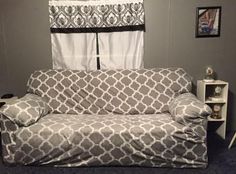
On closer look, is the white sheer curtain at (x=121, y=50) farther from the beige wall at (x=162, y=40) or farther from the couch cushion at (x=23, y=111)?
the couch cushion at (x=23, y=111)

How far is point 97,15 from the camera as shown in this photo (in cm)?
294

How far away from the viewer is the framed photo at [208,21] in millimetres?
2908

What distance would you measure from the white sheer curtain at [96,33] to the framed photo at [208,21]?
683 mm

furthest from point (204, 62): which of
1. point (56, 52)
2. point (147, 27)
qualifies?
point (56, 52)

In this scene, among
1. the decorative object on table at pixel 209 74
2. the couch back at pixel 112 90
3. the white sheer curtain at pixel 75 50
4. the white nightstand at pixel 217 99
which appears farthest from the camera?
the white sheer curtain at pixel 75 50

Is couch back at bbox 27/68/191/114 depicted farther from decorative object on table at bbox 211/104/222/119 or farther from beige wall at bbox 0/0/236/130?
decorative object on table at bbox 211/104/222/119

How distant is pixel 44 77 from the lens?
2791mm

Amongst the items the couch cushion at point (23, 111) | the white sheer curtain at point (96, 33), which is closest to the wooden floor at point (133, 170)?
the couch cushion at point (23, 111)

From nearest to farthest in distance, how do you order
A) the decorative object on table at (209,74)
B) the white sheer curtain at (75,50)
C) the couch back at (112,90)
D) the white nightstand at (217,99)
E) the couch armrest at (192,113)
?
the couch armrest at (192,113)
the couch back at (112,90)
the white nightstand at (217,99)
the decorative object on table at (209,74)
the white sheer curtain at (75,50)

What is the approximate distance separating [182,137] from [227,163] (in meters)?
0.55

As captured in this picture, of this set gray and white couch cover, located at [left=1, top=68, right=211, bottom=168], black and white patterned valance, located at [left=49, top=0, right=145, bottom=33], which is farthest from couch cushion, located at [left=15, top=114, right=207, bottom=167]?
black and white patterned valance, located at [left=49, top=0, right=145, bottom=33]

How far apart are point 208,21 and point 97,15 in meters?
1.34

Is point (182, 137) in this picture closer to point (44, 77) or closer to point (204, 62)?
point (204, 62)

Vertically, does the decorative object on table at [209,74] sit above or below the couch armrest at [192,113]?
above
